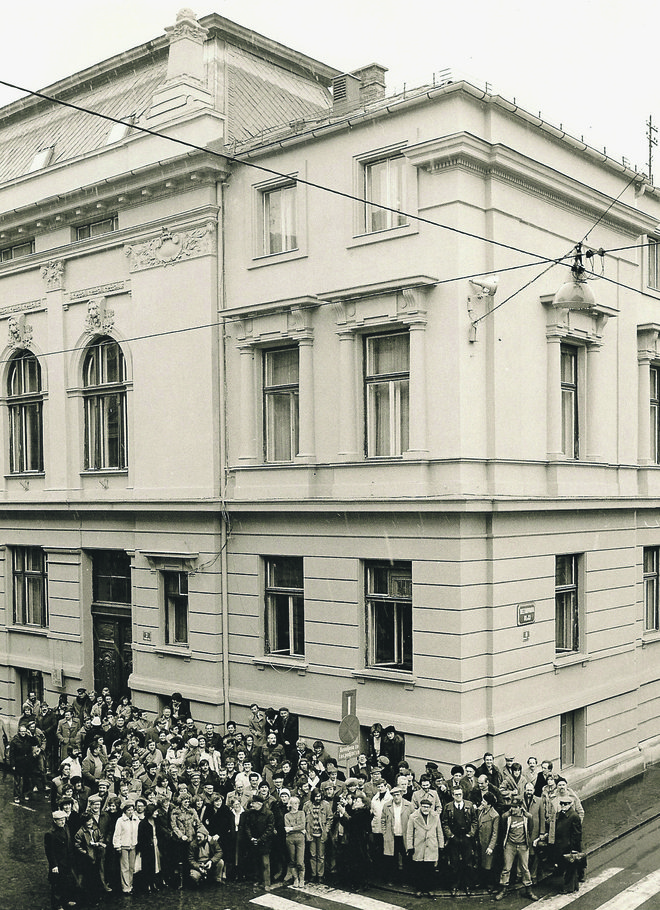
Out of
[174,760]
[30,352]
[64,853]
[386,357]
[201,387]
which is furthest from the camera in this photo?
[30,352]

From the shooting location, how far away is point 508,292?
1942 cm

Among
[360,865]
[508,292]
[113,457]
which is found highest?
[508,292]

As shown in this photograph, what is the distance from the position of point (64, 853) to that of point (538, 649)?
9975mm

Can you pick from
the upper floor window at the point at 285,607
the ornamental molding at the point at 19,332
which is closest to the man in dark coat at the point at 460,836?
the upper floor window at the point at 285,607

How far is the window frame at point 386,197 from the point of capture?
19250 millimetres

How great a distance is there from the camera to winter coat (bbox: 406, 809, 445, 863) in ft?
50.8

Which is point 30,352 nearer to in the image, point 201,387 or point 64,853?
point 201,387

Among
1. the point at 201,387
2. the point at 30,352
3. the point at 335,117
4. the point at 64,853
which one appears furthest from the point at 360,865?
the point at 30,352

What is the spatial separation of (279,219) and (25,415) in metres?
10.4

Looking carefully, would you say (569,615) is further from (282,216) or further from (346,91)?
(346,91)

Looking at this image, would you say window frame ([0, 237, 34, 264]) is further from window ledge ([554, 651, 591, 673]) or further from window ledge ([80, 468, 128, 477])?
window ledge ([554, 651, 591, 673])

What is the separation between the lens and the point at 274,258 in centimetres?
2119

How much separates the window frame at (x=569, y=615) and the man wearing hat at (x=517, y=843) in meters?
5.87

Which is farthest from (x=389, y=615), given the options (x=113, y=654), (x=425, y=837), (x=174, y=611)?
(x=113, y=654)
